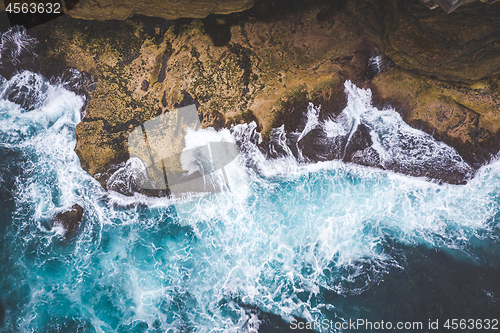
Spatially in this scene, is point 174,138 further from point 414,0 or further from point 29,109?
point 414,0

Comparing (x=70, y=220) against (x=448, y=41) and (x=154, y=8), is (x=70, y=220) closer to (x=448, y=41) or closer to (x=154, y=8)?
(x=154, y=8)

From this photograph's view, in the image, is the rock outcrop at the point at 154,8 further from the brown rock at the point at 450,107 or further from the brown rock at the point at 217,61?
the brown rock at the point at 450,107

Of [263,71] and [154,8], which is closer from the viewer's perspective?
[154,8]

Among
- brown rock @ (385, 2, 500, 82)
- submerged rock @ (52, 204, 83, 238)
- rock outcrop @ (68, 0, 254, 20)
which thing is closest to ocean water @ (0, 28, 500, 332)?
submerged rock @ (52, 204, 83, 238)

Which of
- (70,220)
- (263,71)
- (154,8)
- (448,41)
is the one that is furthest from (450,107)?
(70,220)

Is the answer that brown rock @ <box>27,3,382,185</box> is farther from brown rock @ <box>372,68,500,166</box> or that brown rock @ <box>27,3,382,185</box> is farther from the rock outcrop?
brown rock @ <box>372,68,500,166</box>

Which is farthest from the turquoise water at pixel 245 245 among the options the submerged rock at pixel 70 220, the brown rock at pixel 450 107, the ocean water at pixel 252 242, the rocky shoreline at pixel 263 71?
the rocky shoreline at pixel 263 71

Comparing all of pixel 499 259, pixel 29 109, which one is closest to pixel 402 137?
pixel 499 259
